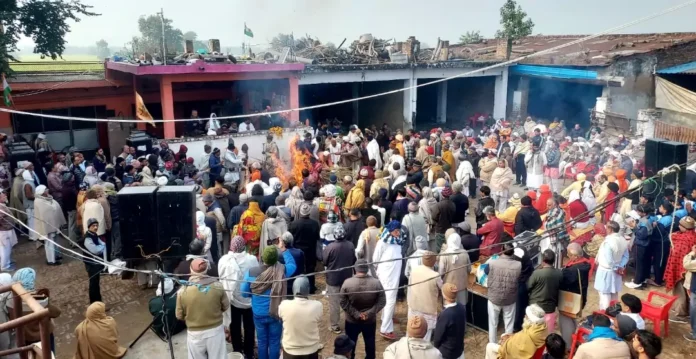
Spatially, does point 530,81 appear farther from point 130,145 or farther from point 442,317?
point 442,317

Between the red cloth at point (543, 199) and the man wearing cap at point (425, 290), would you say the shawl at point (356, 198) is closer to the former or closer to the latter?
the man wearing cap at point (425, 290)

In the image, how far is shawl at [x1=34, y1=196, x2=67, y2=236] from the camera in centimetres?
955

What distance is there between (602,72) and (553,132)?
4313mm

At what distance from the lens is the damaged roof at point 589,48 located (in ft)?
63.0

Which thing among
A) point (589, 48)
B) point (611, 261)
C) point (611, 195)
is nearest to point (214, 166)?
point (611, 195)

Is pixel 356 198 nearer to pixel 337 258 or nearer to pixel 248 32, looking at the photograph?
pixel 337 258

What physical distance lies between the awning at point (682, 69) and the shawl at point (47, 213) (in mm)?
18718

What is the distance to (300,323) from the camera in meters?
5.54

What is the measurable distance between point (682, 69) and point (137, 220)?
18.5m

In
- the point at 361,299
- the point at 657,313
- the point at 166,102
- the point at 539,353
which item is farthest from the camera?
the point at 166,102

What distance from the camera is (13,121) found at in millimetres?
Answer: 15375

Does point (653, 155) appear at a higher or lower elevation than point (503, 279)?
higher

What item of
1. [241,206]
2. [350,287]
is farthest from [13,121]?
[350,287]

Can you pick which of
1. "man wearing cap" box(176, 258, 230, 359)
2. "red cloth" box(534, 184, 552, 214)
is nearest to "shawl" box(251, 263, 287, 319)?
"man wearing cap" box(176, 258, 230, 359)
